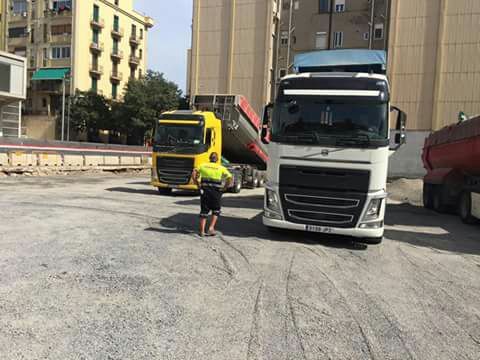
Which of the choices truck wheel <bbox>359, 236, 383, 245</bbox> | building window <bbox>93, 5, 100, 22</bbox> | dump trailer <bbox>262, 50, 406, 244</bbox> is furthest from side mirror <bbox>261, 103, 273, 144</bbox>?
building window <bbox>93, 5, 100, 22</bbox>

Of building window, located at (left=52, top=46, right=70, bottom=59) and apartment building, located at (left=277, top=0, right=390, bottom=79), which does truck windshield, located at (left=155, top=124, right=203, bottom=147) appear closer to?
apartment building, located at (left=277, top=0, right=390, bottom=79)

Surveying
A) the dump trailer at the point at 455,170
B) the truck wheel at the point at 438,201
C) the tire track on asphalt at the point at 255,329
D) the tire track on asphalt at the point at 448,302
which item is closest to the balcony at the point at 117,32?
the dump trailer at the point at 455,170

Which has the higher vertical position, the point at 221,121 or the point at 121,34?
the point at 121,34

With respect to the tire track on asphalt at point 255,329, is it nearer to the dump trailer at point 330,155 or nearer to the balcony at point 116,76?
the dump trailer at point 330,155

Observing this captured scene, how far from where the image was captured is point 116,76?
6084 cm

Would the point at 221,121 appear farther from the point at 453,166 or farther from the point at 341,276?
the point at 341,276

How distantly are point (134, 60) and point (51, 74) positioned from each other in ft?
47.3

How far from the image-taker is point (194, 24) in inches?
1449

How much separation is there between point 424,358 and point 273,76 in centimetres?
3513

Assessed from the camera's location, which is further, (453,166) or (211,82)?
(211,82)

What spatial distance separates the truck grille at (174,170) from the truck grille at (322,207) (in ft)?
24.5

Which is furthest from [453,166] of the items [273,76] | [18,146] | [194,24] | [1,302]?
[194,24]

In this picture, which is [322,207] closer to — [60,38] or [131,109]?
[131,109]

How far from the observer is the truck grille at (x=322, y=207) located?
24.7 ft
